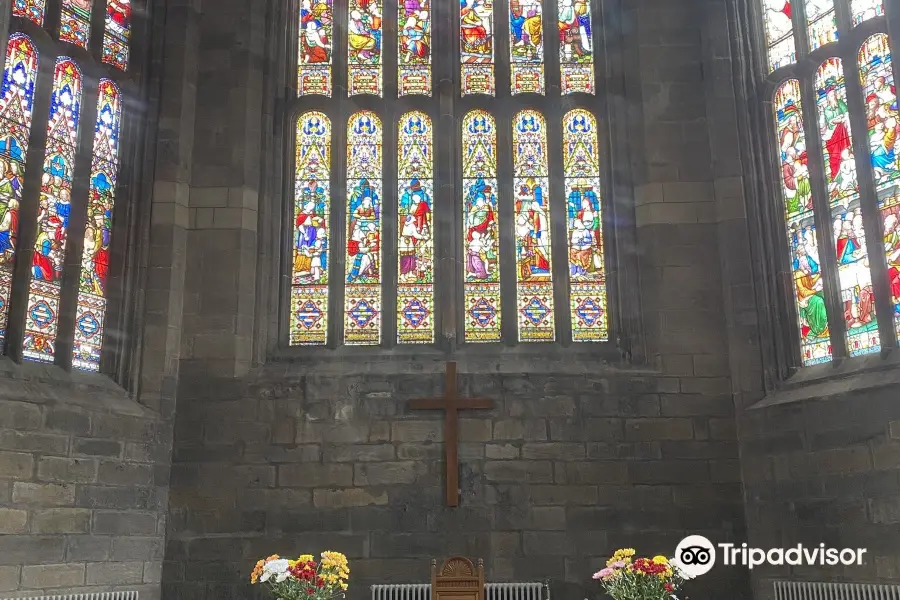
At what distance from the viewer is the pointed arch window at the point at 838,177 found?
8125 millimetres

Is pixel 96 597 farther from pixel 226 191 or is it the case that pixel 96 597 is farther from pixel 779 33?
pixel 779 33

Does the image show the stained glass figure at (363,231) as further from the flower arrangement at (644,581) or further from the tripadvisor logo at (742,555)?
the flower arrangement at (644,581)

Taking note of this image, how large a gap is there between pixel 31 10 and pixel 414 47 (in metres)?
3.81

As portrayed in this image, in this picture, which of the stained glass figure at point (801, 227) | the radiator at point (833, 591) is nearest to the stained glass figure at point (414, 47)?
the stained glass figure at point (801, 227)

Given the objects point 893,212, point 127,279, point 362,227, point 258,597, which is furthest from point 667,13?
point 258,597

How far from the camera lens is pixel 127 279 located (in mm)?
8938

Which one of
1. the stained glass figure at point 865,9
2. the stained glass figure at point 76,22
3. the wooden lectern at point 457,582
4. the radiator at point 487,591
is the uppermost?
the stained glass figure at point 76,22

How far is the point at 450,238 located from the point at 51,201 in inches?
148

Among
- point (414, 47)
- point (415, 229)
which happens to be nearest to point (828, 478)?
point (415, 229)

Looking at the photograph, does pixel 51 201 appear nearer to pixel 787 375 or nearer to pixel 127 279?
pixel 127 279

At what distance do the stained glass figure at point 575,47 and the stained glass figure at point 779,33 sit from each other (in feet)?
5.93

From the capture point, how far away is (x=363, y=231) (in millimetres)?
9648

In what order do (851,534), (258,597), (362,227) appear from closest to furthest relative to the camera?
(851,534), (258,597), (362,227)

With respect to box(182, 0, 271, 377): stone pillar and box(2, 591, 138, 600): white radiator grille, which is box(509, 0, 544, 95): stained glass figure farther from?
box(2, 591, 138, 600): white radiator grille
